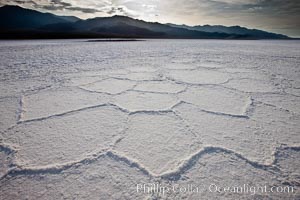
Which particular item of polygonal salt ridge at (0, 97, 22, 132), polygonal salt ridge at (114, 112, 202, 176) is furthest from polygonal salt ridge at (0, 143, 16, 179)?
polygonal salt ridge at (114, 112, 202, 176)

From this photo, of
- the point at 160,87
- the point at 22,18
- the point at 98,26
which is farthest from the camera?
the point at 22,18

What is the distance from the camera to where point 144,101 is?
5.01 feet

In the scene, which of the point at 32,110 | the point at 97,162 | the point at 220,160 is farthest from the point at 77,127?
the point at 220,160

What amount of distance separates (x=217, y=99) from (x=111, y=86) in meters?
1.18

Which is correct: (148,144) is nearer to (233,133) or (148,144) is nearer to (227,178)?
(227,178)

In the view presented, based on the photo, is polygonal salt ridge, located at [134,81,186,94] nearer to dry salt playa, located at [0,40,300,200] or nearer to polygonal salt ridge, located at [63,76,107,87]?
dry salt playa, located at [0,40,300,200]

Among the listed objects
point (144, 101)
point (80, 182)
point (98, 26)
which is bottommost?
point (80, 182)

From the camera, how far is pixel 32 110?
1355mm

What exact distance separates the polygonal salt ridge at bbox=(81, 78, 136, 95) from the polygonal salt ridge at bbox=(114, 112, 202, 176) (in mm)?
651

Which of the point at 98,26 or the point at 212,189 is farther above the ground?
the point at 98,26

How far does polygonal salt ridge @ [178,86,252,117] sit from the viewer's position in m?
1.38

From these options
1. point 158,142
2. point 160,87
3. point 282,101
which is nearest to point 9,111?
point 158,142

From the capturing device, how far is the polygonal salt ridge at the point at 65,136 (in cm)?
87

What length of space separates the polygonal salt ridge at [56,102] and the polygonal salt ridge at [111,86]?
116 mm
